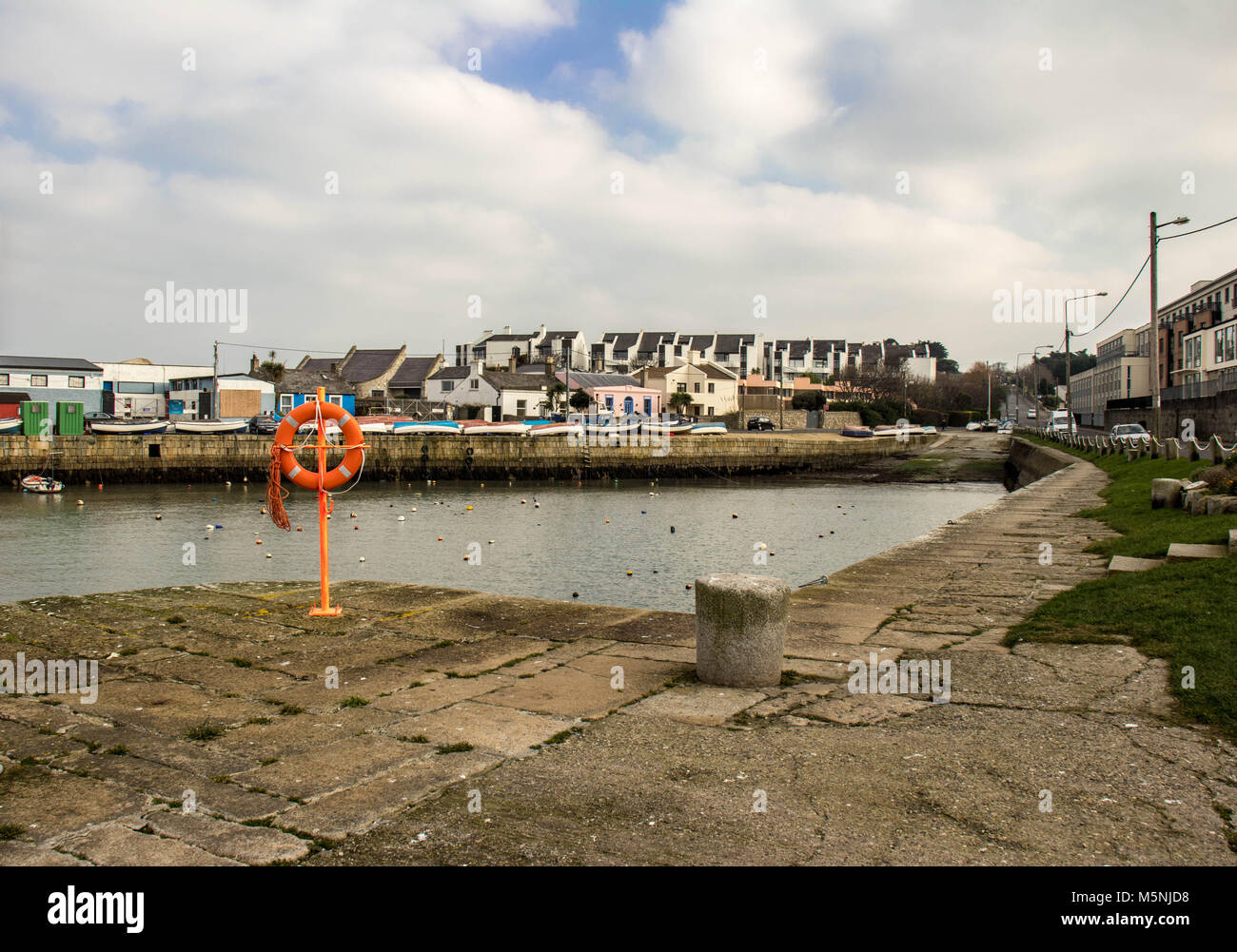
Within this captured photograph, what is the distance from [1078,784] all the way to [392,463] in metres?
52.0

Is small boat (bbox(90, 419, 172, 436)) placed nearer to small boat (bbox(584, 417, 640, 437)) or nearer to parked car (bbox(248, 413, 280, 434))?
parked car (bbox(248, 413, 280, 434))

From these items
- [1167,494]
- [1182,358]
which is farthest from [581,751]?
[1182,358]

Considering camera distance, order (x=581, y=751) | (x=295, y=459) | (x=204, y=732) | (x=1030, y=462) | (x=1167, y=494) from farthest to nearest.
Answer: (x=1030, y=462) → (x=1167, y=494) → (x=295, y=459) → (x=204, y=732) → (x=581, y=751)

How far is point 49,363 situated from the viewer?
67125 millimetres

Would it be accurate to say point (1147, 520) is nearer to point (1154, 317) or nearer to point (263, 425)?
point (1154, 317)

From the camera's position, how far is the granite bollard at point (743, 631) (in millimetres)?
6457

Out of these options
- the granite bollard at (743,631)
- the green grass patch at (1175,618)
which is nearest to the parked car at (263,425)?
the green grass patch at (1175,618)

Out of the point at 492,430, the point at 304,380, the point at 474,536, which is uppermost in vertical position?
the point at 304,380

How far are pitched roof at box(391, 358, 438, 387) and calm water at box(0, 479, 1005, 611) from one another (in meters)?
39.4

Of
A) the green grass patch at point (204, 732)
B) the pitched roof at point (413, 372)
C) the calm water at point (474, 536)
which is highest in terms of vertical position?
the pitched roof at point (413, 372)

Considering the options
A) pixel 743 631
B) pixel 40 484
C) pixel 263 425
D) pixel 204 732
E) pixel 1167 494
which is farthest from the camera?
pixel 263 425

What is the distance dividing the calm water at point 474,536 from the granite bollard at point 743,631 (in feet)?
33.6

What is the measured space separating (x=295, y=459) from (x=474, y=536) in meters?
18.7

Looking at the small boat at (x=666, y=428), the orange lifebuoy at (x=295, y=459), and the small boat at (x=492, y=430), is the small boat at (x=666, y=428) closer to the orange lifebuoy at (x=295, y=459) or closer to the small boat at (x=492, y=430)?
the small boat at (x=492, y=430)
